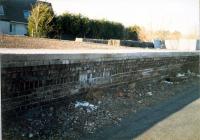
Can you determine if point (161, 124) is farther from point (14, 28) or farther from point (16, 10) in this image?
point (16, 10)

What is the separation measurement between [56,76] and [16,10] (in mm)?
36188

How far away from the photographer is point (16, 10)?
39.7m

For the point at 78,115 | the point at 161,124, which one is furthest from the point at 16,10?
the point at 161,124

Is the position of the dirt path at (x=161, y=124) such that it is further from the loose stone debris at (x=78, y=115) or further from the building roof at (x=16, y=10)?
the building roof at (x=16, y=10)

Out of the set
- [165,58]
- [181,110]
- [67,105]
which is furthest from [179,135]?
[165,58]

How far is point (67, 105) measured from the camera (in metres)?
6.22

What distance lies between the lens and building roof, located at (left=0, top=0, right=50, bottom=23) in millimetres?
37844

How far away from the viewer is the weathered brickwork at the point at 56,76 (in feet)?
16.0

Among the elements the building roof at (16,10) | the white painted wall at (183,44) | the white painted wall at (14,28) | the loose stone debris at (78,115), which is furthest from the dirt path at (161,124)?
the building roof at (16,10)

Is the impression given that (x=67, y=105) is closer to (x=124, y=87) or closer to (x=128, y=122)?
(x=128, y=122)

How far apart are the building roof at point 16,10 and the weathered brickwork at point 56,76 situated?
103 ft

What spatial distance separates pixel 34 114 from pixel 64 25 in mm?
24614

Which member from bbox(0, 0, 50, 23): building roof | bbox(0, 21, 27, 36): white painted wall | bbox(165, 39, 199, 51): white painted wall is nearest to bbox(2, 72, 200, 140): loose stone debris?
bbox(165, 39, 199, 51): white painted wall

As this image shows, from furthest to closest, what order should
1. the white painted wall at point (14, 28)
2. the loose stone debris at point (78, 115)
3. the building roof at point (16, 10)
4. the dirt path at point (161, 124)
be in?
the building roof at point (16, 10)
the white painted wall at point (14, 28)
the dirt path at point (161, 124)
the loose stone debris at point (78, 115)
